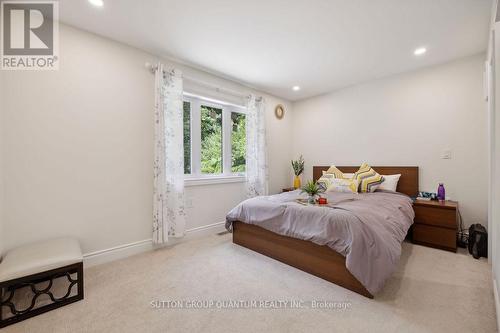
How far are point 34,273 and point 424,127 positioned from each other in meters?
4.70

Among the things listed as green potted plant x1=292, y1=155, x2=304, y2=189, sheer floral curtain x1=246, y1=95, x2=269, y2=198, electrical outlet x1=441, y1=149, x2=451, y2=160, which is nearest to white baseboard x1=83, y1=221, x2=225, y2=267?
sheer floral curtain x1=246, y1=95, x2=269, y2=198

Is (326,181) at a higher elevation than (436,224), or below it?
higher

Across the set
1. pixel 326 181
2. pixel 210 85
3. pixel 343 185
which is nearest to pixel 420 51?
pixel 343 185

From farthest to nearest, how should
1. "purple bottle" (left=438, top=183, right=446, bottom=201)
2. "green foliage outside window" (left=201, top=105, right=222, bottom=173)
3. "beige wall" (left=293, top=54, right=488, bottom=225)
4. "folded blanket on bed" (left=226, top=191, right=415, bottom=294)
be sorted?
"green foliage outside window" (left=201, top=105, right=222, bottom=173)
"purple bottle" (left=438, top=183, right=446, bottom=201)
"beige wall" (left=293, top=54, right=488, bottom=225)
"folded blanket on bed" (left=226, top=191, right=415, bottom=294)

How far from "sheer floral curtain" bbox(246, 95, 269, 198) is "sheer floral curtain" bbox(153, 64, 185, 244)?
1325 millimetres

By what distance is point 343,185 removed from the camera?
3424 mm

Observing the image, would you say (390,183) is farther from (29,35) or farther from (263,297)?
(29,35)

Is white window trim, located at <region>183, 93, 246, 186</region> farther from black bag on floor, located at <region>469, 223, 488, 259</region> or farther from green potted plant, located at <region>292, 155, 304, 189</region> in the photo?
black bag on floor, located at <region>469, 223, 488, 259</region>

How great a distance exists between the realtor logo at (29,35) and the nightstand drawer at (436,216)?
4518 millimetres

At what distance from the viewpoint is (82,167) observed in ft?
7.43

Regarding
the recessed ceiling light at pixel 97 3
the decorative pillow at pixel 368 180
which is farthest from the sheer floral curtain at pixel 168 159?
the decorative pillow at pixel 368 180

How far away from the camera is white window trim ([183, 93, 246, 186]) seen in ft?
10.8

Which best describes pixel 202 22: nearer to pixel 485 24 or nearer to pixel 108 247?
pixel 108 247

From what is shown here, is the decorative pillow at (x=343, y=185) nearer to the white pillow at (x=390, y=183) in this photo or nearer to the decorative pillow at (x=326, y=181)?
the decorative pillow at (x=326, y=181)
